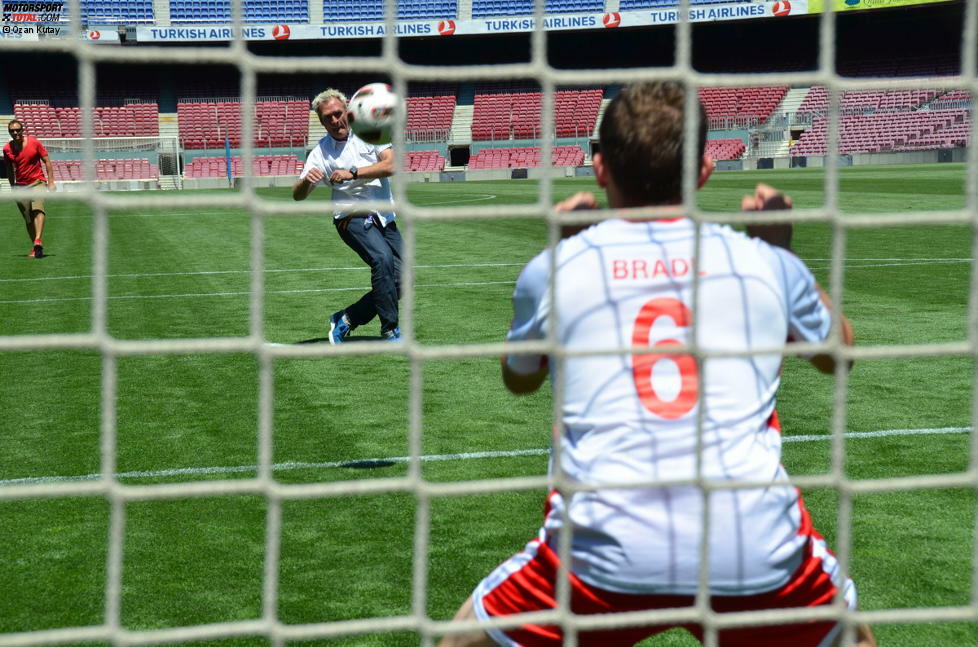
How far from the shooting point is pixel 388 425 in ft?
17.1

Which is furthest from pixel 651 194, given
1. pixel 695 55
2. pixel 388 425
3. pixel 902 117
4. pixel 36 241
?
pixel 695 55

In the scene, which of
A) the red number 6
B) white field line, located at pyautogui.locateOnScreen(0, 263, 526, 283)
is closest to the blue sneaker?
white field line, located at pyautogui.locateOnScreen(0, 263, 526, 283)

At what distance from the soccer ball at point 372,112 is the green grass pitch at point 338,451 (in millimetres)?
1368

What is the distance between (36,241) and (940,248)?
10371 millimetres

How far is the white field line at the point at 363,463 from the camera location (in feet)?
14.6

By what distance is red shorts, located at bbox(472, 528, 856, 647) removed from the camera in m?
2.14

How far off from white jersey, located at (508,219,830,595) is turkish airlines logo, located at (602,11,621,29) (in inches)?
1623

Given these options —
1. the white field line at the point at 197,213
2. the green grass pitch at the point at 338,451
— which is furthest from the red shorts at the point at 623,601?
the white field line at the point at 197,213

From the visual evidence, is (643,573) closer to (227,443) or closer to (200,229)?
(227,443)

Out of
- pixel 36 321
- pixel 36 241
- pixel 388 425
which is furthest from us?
pixel 36 241

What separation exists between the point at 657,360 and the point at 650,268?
0.58 feet

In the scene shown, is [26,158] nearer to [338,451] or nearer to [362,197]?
[362,197]

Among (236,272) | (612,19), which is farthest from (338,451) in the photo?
(612,19)

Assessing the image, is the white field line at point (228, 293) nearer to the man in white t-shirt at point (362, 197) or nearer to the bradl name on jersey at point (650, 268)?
the man in white t-shirt at point (362, 197)
